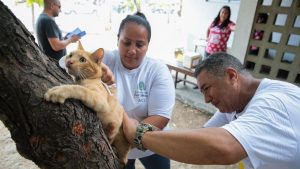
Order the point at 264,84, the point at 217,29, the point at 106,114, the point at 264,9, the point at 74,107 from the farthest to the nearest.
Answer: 1. the point at 217,29
2. the point at 264,9
3. the point at 264,84
4. the point at 106,114
5. the point at 74,107

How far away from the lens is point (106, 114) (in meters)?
1.19

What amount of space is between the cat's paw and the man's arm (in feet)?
1.57

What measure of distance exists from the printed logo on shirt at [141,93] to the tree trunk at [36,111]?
68 cm

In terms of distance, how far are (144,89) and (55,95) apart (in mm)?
905

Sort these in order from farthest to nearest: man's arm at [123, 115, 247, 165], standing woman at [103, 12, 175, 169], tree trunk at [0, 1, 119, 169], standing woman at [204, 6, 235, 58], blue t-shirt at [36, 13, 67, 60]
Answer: standing woman at [204, 6, 235, 58]
blue t-shirt at [36, 13, 67, 60]
standing woman at [103, 12, 175, 169]
man's arm at [123, 115, 247, 165]
tree trunk at [0, 1, 119, 169]

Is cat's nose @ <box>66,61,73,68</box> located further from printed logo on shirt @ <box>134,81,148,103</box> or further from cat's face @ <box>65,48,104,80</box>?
printed logo on shirt @ <box>134,81,148,103</box>

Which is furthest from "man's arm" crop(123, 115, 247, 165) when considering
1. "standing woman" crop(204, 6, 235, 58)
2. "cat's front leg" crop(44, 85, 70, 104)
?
"standing woman" crop(204, 6, 235, 58)

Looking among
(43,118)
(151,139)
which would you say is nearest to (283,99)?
(151,139)

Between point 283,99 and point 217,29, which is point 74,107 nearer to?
point 283,99

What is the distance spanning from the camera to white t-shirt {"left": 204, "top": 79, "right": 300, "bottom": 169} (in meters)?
0.99

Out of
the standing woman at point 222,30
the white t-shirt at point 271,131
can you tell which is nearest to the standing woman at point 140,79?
the white t-shirt at point 271,131

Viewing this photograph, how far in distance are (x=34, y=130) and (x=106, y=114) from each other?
0.39 m

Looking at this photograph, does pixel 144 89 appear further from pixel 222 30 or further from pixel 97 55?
pixel 222 30

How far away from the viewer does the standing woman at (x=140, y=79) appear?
1620 mm
